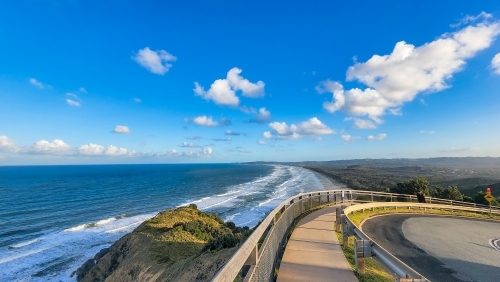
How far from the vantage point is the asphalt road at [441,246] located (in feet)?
23.8

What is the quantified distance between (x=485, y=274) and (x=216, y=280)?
8.85 meters

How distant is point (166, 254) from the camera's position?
13.1 m

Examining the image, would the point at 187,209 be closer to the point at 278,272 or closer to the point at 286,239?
the point at 286,239

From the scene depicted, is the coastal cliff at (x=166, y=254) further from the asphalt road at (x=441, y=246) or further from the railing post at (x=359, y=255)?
the asphalt road at (x=441, y=246)

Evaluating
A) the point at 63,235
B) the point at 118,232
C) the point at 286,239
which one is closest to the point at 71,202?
the point at 63,235

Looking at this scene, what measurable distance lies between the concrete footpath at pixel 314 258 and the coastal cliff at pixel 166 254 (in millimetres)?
2362

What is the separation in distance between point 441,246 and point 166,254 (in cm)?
1195

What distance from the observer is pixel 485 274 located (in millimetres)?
7117

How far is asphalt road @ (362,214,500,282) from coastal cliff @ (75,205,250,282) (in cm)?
547

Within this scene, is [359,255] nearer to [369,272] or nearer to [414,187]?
[369,272]

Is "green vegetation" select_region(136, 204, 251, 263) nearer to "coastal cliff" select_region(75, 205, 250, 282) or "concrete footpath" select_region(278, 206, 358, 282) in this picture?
"coastal cliff" select_region(75, 205, 250, 282)

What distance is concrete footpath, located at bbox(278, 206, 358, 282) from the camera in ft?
17.1

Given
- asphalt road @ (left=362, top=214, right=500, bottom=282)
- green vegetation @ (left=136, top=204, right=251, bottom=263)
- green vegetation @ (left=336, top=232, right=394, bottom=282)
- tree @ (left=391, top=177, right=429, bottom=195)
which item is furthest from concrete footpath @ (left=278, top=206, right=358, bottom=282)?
tree @ (left=391, top=177, right=429, bottom=195)

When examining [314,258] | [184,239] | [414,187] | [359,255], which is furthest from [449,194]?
[359,255]
